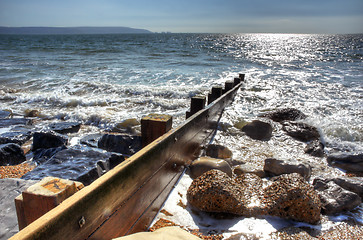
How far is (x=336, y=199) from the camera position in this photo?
311 cm

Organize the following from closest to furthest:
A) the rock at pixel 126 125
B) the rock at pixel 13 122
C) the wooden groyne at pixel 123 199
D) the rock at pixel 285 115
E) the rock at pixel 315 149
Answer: the wooden groyne at pixel 123 199 → the rock at pixel 315 149 → the rock at pixel 13 122 → the rock at pixel 126 125 → the rock at pixel 285 115

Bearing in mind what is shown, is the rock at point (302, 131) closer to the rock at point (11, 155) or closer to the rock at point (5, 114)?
the rock at point (11, 155)

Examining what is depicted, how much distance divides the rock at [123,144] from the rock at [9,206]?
6.29ft

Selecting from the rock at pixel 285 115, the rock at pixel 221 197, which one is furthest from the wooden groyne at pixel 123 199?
the rock at pixel 285 115

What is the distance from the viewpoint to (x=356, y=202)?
3.13 m

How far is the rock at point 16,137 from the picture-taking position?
5.10m

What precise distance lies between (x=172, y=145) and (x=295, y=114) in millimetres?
5913

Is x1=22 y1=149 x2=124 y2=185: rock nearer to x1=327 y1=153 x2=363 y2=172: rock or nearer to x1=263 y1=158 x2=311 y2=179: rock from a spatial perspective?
x1=263 y1=158 x2=311 y2=179: rock

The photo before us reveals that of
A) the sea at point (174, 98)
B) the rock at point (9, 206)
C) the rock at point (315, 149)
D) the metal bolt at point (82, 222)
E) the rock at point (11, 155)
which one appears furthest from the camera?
the sea at point (174, 98)

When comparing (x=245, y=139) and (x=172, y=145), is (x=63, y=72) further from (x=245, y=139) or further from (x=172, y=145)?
(x=172, y=145)

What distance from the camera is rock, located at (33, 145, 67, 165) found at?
14.4 ft

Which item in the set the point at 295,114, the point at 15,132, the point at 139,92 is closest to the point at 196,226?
the point at 15,132

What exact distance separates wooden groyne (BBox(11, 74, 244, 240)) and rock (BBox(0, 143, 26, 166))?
309 cm

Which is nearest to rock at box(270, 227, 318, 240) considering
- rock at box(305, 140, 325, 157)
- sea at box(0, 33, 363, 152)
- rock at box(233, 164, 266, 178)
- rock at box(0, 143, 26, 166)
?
rock at box(233, 164, 266, 178)
